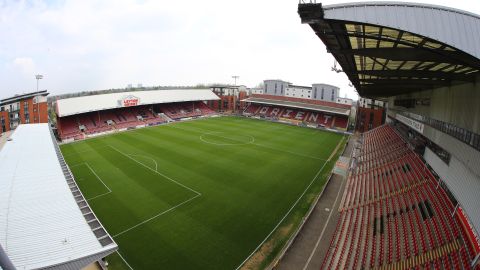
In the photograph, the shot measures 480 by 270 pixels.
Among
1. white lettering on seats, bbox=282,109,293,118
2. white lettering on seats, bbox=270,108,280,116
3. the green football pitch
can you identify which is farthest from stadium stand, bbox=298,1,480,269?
white lettering on seats, bbox=270,108,280,116

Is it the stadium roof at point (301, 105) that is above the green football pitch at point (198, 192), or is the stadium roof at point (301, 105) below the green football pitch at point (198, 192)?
above

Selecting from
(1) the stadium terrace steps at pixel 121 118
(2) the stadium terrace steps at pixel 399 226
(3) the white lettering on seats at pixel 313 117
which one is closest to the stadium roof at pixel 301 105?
(3) the white lettering on seats at pixel 313 117

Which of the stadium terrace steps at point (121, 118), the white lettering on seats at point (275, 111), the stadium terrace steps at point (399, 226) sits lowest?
the stadium terrace steps at point (399, 226)

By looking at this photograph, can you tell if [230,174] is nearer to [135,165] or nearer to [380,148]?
[135,165]

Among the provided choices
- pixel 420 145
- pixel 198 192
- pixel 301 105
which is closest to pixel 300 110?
pixel 301 105

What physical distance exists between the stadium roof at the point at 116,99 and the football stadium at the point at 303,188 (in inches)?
321

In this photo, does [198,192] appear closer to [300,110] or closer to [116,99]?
[116,99]

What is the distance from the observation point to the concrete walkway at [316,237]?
11405 millimetres

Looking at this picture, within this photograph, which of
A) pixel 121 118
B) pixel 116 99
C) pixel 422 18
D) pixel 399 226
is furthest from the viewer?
pixel 121 118

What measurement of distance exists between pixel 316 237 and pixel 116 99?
40803 millimetres

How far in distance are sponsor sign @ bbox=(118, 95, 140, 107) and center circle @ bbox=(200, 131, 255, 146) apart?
16291 millimetres

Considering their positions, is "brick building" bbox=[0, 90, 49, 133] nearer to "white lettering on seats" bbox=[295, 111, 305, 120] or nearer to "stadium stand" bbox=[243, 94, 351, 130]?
"stadium stand" bbox=[243, 94, 351, 130]

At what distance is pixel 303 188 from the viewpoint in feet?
64.4

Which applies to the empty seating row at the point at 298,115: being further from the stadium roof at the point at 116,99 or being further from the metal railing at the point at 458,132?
the metal railing at the point at 458,132
